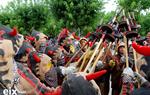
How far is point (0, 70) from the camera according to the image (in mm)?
3697

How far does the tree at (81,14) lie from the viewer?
22.1 meters

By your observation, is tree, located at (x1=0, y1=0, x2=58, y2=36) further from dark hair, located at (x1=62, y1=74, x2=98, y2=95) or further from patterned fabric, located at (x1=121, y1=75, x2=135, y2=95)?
dark hair, located at (x1=62, y1=74, x2=98, y2=95)

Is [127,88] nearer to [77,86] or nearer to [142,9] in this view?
[77,86]

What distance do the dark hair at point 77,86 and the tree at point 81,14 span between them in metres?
18.7

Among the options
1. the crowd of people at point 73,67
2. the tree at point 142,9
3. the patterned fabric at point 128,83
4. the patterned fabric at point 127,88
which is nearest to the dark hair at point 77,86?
the crowd of people at point 73,67

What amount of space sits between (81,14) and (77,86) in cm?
1915

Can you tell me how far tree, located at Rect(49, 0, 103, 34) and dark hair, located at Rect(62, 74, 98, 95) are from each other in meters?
18.7

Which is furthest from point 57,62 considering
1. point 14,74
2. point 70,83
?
point 70,83

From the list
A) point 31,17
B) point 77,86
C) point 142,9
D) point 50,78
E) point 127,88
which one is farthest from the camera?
point 142,9

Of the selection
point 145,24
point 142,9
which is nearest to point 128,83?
point 142,9

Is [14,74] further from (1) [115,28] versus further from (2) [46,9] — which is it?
(2) [46,9]

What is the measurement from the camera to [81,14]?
2217cm

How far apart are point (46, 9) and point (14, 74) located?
20.0 metres

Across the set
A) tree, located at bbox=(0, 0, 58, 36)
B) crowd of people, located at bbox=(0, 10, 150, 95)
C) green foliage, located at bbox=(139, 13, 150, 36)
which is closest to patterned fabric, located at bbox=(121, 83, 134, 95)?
crowd of people, located at bbox=(0, 10, 150, 95)
